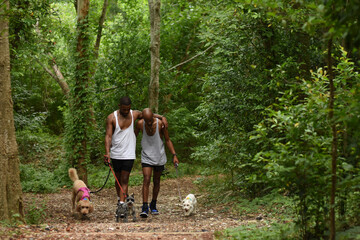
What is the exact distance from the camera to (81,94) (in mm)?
11898

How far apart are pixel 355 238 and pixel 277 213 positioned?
3110 millimetres

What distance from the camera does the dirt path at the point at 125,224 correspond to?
17.9 feet

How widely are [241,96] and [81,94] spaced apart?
519cm

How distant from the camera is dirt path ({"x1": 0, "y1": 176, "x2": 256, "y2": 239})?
546 centimetres

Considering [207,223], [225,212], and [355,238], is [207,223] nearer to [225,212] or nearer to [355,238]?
[225,212]

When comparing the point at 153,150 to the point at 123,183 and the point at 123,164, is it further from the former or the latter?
the point at 123,183

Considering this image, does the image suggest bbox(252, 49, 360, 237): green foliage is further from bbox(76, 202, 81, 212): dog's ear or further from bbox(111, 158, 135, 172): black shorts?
Answer: bbox(76, 202, 81, 212): dog's ear

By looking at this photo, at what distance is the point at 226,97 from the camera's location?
9617 millimetres

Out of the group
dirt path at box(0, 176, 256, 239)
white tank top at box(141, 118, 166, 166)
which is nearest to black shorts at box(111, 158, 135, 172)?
white tank top at box(141, 118, 166, 166)

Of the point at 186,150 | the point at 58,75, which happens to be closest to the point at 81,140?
the point at 58,75

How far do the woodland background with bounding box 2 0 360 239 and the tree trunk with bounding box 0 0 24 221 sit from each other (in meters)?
0.78

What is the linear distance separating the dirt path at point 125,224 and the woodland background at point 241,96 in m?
1.08

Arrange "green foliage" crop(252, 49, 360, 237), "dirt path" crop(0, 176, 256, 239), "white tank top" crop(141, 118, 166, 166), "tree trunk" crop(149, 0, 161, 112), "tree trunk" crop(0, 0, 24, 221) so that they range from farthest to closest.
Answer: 1. "tree trunk" crop(149, 0, 161, 112)
2. "white tank top" crop(141, 118, 166, 166)
3. "tree trunk" crop(0, 0, 24, 221)
4. "dirt path" crop(0, 176, 256, 239)
5. "green foliage" crop(252, 49, 360, 237)

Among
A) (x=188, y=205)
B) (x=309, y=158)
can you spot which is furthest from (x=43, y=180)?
(x=309, y=158)
